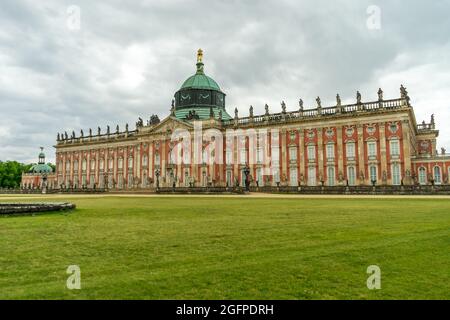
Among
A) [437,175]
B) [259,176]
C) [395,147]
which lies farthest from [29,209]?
[437,175]

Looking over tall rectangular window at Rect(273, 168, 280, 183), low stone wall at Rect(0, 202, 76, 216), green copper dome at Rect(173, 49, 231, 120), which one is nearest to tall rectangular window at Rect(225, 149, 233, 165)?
tall rectangular window at Rect(273, 168, 280, 183)

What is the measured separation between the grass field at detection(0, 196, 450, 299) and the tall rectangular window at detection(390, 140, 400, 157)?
3748 centimetres

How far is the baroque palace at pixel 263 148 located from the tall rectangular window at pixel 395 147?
0.37 feet

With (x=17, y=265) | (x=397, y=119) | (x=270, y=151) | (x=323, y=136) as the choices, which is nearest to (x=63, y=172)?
(x=270, y=151)

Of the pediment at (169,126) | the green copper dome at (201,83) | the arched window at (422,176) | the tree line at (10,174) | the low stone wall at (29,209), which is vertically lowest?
the low stone wall at (29,209)

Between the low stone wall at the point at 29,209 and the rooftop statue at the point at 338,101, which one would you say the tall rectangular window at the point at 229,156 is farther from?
the low stone wall at the point at 29,209

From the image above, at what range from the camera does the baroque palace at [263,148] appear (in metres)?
45.2

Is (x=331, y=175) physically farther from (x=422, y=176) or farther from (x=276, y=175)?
(x=422, y=176)

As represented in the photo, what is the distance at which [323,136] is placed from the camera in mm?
49906

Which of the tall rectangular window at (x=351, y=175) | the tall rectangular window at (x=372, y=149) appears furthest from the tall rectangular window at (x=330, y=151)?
the tall rectangular window at (x=372, y=149)

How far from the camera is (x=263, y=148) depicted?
54.4 m

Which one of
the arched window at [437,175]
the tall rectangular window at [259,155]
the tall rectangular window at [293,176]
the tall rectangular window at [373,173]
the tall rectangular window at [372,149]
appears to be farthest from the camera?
the tall rectangular window at [259,155]
